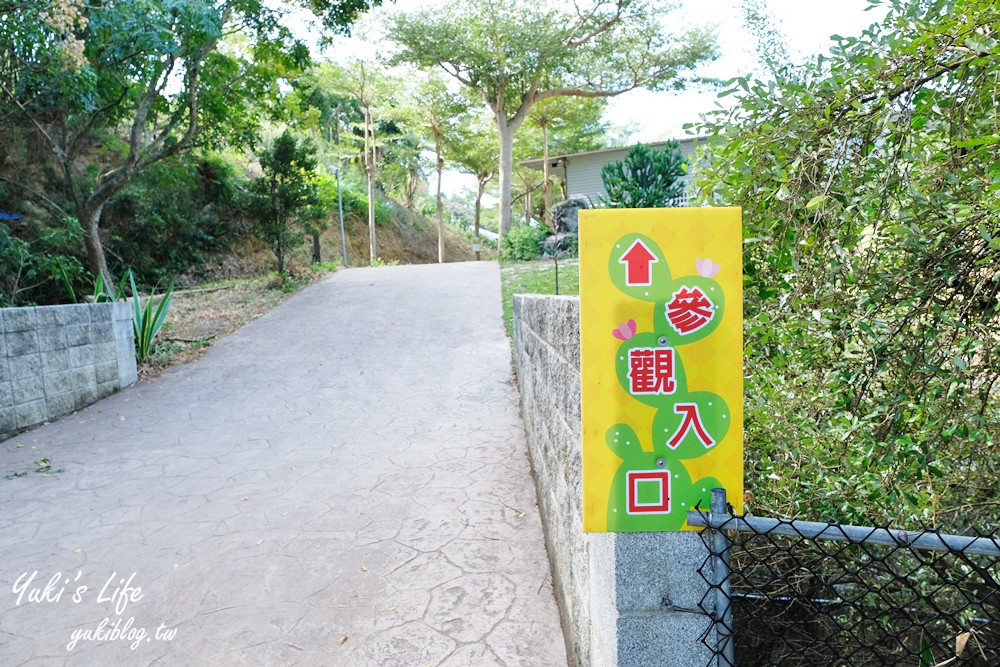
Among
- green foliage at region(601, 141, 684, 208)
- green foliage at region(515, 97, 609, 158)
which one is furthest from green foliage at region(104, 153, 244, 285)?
green foliage at region(515, 97, 609, 158)

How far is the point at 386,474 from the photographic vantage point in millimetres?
4320

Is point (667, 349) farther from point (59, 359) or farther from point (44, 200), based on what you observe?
point (44, 200)

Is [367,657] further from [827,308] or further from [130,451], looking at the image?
[130,451]

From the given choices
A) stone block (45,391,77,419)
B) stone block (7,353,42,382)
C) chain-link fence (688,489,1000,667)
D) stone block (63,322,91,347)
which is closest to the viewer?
chain-link fence (688,489,1000,667)

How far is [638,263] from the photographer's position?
1.33 m

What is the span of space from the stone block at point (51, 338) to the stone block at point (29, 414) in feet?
1.62

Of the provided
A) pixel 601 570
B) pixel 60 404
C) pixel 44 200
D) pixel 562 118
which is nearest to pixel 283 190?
pixel 44 200

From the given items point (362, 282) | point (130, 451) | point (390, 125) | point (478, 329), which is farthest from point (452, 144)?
point (130, 451)

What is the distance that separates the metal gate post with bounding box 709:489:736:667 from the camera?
4.31 ft

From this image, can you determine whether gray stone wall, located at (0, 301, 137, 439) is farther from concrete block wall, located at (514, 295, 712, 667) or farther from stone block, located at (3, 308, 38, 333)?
concrete block wall, located at (514, 295, 712, 667)

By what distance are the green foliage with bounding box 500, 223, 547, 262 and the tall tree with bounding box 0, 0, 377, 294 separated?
6.55 meters

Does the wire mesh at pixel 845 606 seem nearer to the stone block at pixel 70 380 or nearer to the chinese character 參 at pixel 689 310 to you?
the chinese character 參 at pixel 689 310

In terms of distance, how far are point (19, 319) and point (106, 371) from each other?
1254 mm

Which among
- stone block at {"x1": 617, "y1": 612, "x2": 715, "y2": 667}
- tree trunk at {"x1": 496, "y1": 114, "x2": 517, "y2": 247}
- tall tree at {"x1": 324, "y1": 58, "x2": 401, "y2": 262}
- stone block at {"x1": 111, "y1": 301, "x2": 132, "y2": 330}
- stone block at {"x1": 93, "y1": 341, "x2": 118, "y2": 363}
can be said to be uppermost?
tall tree at {"x1": 324, "y1": 58, "x2": 401, "y2": 262}
